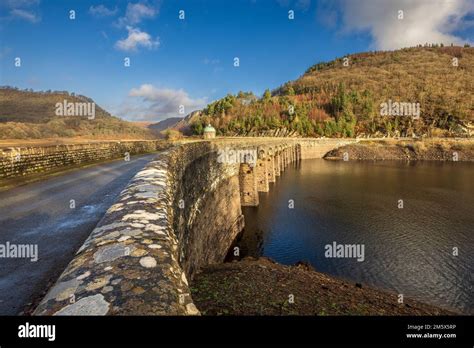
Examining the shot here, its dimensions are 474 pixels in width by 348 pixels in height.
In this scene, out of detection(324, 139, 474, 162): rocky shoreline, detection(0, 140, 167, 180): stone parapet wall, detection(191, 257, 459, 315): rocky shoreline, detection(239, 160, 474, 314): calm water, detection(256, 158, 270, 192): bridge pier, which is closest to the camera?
detection(191, 257, 459, 315): rocky shoreline

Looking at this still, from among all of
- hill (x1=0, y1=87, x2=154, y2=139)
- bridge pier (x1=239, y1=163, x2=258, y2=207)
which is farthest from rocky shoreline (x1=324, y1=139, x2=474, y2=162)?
hill (x1=0, y1=87, x2=154, y2=139)

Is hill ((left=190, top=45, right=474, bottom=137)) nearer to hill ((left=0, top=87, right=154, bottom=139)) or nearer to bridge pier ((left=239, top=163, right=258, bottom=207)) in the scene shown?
hill ((left=0, top=87, right=154, bottom=139))

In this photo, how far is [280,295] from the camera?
33.6 ft

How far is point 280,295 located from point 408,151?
86054 millimetres

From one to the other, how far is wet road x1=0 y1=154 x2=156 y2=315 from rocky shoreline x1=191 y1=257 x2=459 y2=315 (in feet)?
13.2

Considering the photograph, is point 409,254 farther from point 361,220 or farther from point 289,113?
point 289,113

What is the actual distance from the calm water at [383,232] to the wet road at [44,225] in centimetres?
1324

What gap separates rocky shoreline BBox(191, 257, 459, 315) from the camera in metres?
8.77

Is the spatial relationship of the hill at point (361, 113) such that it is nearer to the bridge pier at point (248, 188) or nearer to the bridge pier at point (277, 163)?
the bridge pier at point (277, 163)

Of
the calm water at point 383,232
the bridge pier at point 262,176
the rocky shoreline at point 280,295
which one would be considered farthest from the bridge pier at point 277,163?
the rocky shoreline at point 280,295

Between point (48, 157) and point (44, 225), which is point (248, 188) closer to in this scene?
point (48, 157)
